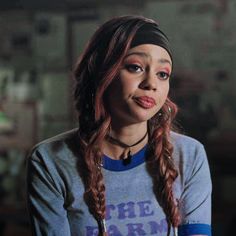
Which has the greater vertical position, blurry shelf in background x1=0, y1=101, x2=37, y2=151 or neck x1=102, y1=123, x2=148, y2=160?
neck x1=102, y1=123, x2=148, y2=160

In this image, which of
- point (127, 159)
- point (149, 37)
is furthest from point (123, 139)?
point (149, 37)

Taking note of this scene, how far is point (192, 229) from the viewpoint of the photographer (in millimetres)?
598

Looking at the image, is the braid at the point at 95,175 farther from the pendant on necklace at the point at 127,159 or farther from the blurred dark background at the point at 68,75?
the blurred dark background at the point at 68,75

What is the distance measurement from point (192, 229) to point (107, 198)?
0.12m

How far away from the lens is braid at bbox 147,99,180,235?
23.0 inches

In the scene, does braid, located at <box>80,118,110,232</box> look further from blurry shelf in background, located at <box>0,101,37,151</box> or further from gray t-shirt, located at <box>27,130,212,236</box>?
Answer: blurry shelf in background, located at <box>0,101,37,151</box>

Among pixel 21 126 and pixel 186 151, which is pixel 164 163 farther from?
pixel 21 126

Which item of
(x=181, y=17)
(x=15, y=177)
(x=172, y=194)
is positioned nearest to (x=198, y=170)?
(x=172, y=194)

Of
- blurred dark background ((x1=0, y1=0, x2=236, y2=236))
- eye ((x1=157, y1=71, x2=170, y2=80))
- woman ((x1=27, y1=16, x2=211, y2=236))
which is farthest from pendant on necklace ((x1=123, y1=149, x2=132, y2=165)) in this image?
blurred dark background ((x1=0, y1=0, x2=236, y2=236))

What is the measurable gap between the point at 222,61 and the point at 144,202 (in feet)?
4.79

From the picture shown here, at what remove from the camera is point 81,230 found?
0.57m

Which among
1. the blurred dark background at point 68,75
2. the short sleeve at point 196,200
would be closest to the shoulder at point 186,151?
the short sleeve at point 196,200

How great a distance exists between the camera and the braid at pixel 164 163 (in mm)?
584

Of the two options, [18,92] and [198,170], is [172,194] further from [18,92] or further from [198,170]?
[18,92]
